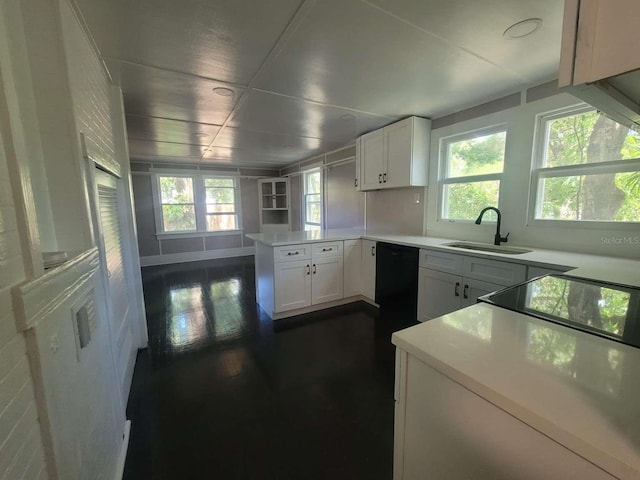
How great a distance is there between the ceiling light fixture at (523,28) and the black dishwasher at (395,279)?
78.0 inches

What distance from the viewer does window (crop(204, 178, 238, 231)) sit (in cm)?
640

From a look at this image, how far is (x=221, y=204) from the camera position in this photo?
655 centimetres

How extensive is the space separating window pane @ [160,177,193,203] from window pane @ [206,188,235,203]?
1.34 ft

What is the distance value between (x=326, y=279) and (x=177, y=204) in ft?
14.8

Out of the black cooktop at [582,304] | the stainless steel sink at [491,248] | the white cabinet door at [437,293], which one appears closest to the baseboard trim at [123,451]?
the black cooktop at [582,304]

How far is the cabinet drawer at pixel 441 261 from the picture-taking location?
7.73ft

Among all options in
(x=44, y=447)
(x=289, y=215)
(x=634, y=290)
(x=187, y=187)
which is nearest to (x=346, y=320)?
(x=634, y=290)

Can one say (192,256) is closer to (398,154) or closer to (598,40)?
(398,154)

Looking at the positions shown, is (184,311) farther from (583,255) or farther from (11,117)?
(583,255)

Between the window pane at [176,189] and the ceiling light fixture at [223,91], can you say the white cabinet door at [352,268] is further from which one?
the window pane at [176,189]

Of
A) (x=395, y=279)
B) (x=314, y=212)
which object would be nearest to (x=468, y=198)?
(x=395, y=279)

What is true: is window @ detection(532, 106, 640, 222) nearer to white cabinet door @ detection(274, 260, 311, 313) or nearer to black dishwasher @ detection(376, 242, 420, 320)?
black dishwasher @ detection(376, 242, 420, 320)

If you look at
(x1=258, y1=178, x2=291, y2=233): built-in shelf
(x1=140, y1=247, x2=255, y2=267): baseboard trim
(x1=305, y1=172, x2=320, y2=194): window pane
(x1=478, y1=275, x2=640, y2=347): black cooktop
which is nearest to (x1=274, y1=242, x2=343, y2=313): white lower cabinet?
(x1=478, y1=275, x2=640, y2=347): black cooktop

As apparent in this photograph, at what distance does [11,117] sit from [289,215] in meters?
5.94
